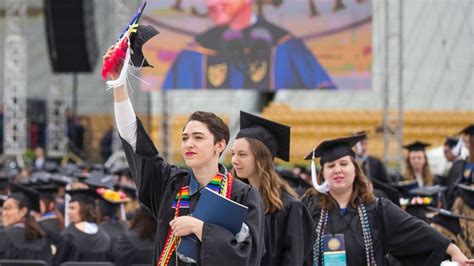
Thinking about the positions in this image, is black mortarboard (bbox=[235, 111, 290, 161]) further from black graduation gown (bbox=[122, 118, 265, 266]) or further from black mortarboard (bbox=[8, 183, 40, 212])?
black mortarboard (bbox=[8, 183, 40, 212])

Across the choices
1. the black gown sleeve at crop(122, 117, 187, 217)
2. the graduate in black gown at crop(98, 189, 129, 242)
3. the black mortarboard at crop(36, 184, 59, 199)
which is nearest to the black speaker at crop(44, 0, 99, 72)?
Answer: the black mortarboard at crop(36, 184, 59, 199)

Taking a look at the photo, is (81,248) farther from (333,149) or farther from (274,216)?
(274,216)

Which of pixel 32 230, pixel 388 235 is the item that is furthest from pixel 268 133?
pixel 32 230

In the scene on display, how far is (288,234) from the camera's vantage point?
16.7 ft

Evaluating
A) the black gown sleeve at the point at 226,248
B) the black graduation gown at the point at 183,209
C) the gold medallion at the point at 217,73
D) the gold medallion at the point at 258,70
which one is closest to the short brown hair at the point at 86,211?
the black graduation gown at the point at 183,209

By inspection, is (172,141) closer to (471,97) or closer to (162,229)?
(471,97)

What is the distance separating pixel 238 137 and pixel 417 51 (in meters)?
16.7

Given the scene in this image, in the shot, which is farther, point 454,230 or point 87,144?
point 87,144

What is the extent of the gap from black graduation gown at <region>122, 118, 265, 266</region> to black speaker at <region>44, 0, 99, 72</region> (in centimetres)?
1802

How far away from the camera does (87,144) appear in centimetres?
2466

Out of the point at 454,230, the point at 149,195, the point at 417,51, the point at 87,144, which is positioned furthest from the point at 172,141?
the point at 149,195

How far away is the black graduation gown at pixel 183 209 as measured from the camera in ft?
13.2

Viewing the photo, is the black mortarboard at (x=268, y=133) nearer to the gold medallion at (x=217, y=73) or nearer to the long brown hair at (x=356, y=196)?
the long brown hair at (x=356, y=196)

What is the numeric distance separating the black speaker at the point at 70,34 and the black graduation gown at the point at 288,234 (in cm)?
1748
